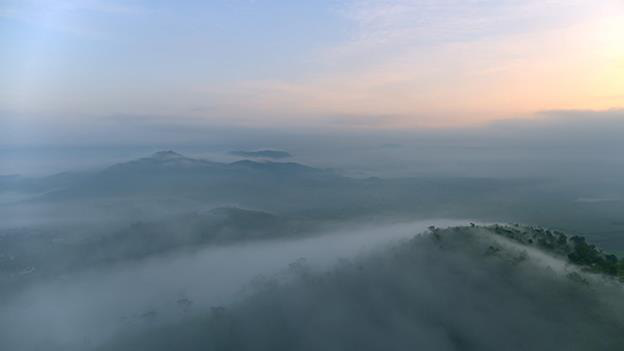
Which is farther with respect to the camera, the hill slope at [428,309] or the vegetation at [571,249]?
the vegetation at [571,249]

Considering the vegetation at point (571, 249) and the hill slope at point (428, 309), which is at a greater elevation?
the vegetation at point (571, 249)

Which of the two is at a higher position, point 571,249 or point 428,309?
point 571,249

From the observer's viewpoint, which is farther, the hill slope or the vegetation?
the vegetation

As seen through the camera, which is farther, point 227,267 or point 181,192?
point 181,192

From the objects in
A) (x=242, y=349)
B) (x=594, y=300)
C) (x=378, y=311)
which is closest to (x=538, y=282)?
(x=594, y=300)

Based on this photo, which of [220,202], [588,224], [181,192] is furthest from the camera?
[181,192]

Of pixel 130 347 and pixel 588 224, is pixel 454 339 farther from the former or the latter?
pixel 588 224

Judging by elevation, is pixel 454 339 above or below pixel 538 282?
below

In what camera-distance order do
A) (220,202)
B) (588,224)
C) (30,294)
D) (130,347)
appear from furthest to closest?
(220,202) < (588,224) < (30,294) < (130,347)

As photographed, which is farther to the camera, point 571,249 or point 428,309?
point 571,249

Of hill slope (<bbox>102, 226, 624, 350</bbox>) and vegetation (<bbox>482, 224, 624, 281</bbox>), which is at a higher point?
vegetation (<bbox>482, 224, 624, 281</bbox>)

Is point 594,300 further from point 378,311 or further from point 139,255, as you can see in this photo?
point 139,255
